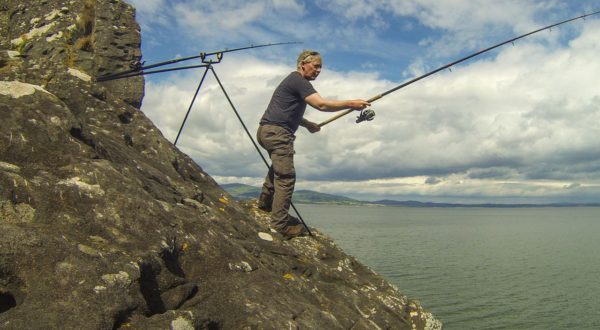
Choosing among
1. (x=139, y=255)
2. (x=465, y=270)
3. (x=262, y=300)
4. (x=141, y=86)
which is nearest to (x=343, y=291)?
(x=262, y=300)

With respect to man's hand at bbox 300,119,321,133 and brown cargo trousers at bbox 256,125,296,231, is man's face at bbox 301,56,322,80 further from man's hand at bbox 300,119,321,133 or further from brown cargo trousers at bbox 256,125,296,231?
man's hand at bbox 300,119,321,133

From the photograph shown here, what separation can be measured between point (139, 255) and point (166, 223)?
2.60ft

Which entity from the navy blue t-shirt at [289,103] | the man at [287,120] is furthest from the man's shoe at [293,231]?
the navy blue t-shirt at [289,103]

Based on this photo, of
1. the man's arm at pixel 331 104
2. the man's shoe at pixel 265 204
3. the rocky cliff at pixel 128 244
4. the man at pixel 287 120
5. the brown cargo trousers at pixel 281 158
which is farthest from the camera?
the man's shoe at pixel 265 204

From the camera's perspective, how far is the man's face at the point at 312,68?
25.1ft

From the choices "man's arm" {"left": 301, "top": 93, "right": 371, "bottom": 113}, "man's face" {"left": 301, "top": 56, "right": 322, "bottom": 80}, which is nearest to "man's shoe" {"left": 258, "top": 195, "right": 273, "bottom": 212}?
"man's arm" {"left": 301, "top": 93, "right": 371, "bottom": 113}

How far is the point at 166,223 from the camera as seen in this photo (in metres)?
4.86

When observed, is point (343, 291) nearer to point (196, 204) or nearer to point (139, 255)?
point (196, 204)

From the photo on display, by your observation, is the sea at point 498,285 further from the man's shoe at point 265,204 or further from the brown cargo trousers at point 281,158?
the brown cargo trousers at point 281,158

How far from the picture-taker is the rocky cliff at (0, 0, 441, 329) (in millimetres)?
3422

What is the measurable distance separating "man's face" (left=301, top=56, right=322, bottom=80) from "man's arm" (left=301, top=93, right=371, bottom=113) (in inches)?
19.4

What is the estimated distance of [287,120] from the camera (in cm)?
797

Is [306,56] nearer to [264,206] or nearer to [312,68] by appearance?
[312,68]

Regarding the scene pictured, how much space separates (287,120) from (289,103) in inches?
12.4
